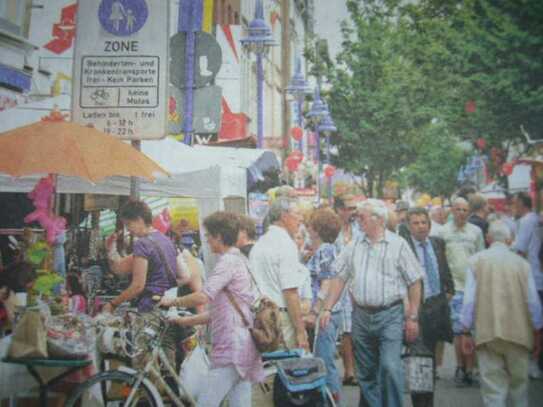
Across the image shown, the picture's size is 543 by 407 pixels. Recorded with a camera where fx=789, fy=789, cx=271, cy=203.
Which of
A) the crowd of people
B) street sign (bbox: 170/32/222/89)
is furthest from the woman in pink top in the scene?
street sign (bbox: 170/32/222/89)

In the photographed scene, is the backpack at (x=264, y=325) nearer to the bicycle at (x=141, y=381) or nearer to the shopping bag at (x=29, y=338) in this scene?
the bicycle at (x=141, y=381)

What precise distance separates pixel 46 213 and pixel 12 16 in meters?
4.53

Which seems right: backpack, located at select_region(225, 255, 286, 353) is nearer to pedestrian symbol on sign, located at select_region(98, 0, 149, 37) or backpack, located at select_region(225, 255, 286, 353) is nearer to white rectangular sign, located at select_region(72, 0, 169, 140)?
white rectangular sign, located at select_region(72, 0, 169, 140)

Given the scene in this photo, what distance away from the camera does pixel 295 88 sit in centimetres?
2067

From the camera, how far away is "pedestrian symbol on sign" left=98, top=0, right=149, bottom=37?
6.44 meters

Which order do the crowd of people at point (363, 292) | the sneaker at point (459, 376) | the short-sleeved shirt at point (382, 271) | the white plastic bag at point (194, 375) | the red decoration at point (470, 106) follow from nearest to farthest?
the white plastic bag at point (194, 375) < the crowd of people at point (363, 292) < the short-sleeved shirt at point (382, 271) < the sneaker at point (459, 376) < the red decoration at point (470, 106)

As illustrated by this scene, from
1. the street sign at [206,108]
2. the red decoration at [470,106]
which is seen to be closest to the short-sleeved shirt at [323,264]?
the street sign at [206,108]

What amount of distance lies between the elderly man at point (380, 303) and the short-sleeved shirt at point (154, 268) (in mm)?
1409

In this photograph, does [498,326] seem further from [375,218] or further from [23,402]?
[23,402]

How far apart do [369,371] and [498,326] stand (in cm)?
97

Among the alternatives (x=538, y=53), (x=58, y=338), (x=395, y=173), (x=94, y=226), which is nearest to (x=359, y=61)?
(x=395, y=173)

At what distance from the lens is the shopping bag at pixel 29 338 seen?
4.80 m

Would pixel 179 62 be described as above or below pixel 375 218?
above

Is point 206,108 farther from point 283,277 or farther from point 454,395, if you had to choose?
point 283,277
